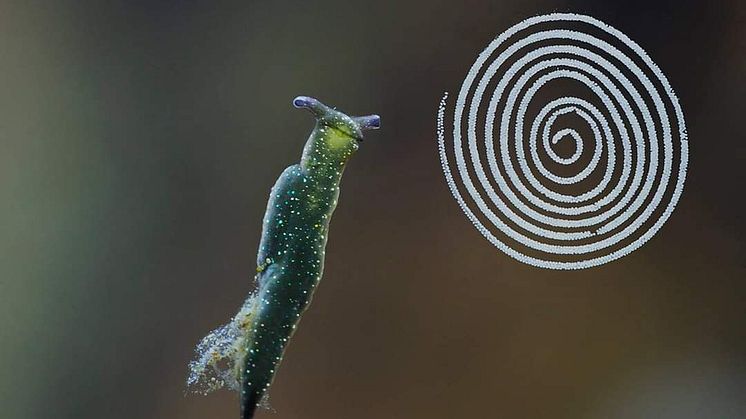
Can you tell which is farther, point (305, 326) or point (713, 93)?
point (713, 93)

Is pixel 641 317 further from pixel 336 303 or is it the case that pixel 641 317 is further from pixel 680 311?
pixel 336 303

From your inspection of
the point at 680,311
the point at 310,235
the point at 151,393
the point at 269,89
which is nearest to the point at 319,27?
the point at 269,89

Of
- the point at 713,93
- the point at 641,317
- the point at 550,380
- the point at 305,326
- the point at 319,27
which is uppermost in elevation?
the point at 713,93

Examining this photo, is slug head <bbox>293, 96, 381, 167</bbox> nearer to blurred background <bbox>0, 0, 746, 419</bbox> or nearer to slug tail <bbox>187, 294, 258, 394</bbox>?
blurred background <bbox>0, 0, 746, 419</bbox>

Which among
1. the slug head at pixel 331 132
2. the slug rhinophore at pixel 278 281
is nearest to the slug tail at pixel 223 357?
the slug rhinophore at pixel 278 281

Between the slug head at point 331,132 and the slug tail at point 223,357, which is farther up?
the slug head at point 331,132

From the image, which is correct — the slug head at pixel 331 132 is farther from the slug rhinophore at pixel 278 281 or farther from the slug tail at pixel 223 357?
the slug tail at pixel 223 357

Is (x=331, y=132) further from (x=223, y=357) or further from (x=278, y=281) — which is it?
(x=223, y=357)

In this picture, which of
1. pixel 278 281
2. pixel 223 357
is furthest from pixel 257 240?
pixel 223 357
